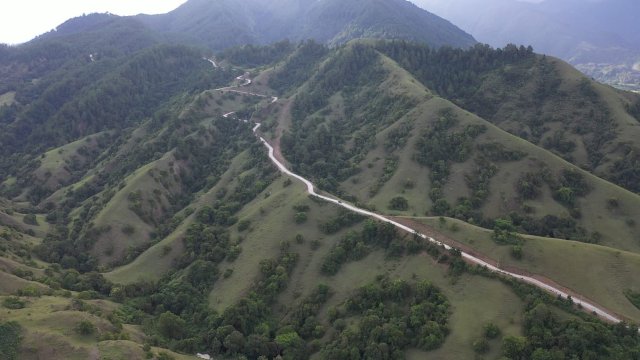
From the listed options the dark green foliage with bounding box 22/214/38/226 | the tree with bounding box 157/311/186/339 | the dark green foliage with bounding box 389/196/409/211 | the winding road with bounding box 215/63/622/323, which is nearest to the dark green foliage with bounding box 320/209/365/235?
the winding road with bounding box 215/63/622/323

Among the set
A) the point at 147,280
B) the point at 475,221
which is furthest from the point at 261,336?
the point at 475,221

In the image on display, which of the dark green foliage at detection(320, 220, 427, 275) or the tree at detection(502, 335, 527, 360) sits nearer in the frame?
the tree at detection(502, 335, 527, 360)

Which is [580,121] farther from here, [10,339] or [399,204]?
[10,339]

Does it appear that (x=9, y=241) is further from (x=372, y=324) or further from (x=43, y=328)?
(x=372, y=324)

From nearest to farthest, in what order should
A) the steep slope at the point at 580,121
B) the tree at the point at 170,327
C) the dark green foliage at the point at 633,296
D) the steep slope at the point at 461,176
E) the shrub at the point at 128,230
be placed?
the dark green foliage at the point at 633,296, the tree at the point at 170,327, the steep slope at the point at 461,176, the shrub at the point at 128,230, the steep slope at the point at 580,121

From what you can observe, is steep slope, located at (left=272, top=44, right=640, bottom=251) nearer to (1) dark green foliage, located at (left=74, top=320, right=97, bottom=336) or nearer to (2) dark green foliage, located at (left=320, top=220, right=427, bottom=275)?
(2) dark green foliage, located at (left=320, top=220, right=427, bottom=275)

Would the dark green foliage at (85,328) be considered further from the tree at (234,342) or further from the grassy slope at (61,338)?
the tree at (234,342)

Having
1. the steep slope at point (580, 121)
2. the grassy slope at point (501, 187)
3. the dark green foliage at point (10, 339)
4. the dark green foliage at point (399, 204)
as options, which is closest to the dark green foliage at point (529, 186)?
the grassy slope at point (501, 187)
